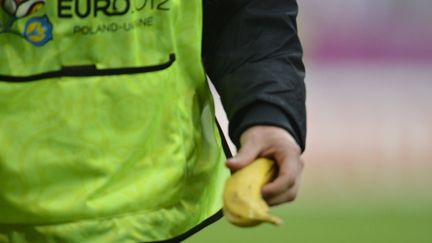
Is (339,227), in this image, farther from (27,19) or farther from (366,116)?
(27,19)

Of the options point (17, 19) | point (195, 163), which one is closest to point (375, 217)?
point (195, 163)

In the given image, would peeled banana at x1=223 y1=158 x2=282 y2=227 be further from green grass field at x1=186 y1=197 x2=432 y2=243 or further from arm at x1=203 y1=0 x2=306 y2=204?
green grass field at x1=186 y1=197 x2=432 y2=243

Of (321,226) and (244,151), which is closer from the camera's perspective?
(244,151)

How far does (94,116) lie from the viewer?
0.83 m

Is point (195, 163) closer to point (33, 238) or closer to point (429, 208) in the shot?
point (33, 238)

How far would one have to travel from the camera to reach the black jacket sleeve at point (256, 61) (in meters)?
0.88

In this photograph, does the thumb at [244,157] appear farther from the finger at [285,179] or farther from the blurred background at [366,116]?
the blurred background at [366,116]

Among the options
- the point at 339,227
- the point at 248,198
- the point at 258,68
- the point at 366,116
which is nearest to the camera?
the point at 248,198

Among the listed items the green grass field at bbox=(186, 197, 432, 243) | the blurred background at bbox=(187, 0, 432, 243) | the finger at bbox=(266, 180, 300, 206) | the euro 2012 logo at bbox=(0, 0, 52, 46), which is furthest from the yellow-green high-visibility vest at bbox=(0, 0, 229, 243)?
the blurred background at bbox=(187, 0, 432, 243)

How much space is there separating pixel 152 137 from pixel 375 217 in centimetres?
121

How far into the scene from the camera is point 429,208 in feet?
6.82

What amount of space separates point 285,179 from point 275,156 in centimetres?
3

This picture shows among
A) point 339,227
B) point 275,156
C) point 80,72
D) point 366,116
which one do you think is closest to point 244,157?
point 275,156

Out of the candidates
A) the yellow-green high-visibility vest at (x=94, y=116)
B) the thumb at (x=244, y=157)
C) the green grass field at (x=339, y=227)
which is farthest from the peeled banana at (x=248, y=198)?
the green grass field at (x=339, y=227)
